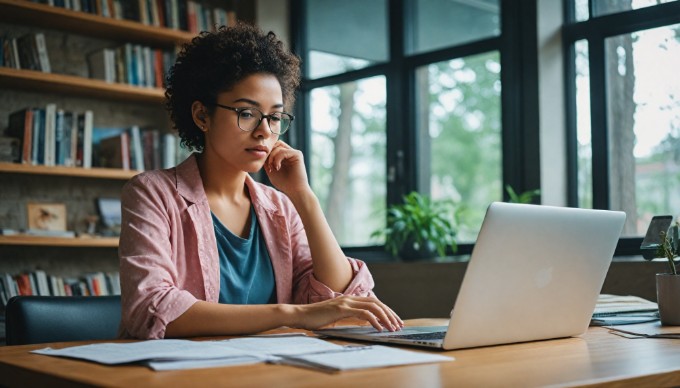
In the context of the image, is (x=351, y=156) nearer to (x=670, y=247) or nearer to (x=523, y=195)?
(x=523, y=195)

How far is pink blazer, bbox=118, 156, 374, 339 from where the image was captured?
157cm

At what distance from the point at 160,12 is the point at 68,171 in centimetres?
94

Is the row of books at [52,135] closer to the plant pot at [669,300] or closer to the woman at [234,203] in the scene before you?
the woman at [234,203]

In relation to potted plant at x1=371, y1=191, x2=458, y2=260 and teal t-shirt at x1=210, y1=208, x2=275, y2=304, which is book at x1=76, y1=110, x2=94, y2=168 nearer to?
potted plant at x1=371, y1=191, x2=458, y2=260

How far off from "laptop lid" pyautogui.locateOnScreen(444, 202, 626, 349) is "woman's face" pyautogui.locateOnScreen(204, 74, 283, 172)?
79 cm

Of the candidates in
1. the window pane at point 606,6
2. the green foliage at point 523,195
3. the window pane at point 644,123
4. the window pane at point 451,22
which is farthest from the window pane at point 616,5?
the green foliage at point 523,195

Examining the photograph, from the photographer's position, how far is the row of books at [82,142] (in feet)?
11.7

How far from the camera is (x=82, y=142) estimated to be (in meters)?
3.72

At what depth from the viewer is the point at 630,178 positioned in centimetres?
322

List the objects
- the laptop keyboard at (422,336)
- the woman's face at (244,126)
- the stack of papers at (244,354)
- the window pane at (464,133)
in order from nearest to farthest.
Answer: the stack of papers at (244,354), the laptop keyboard at (422,336), the woman's face at (244,126), the window pane at (464,133)

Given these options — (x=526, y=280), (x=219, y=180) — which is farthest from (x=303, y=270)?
(x=526, y=280)

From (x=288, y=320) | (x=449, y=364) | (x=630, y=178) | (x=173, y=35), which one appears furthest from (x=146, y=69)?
(x=449, y=364)

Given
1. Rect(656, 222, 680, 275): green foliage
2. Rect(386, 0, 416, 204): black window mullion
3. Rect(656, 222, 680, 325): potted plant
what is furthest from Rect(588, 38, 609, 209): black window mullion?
Rect(656, 222, 680, 325): potted plant

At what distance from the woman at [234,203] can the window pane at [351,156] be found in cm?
199
